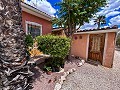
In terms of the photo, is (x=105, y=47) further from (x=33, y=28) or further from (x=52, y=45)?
(x=33, y=28)

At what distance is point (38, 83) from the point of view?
5.45 metres

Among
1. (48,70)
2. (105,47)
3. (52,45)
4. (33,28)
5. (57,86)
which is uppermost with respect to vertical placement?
(33,28)

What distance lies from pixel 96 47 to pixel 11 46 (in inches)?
387

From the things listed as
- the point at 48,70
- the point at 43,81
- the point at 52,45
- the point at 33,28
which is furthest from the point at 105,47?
the point at 43,81

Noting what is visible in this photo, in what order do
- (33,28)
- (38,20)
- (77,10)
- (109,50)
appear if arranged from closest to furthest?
(77,10), (33,28), (38,20), (109,50)

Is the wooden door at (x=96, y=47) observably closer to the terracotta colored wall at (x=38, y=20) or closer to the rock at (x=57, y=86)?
the terracotta colored wall at (x=38, y=20)

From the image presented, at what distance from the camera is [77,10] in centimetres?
937

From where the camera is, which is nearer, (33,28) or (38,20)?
(33,28)

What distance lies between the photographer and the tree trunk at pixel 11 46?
3461 millimetres

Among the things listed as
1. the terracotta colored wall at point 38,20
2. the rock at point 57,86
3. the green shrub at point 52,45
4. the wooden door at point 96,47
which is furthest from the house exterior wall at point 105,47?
the rock at point 57,86

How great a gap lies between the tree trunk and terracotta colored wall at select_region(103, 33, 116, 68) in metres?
8.82

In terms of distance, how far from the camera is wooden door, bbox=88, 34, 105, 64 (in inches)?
431

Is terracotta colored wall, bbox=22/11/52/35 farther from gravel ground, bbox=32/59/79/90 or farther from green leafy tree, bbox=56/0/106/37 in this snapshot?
gravel ground, bbox=32/59/79/90

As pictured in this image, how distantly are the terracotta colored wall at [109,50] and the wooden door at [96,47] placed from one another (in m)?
0.58
